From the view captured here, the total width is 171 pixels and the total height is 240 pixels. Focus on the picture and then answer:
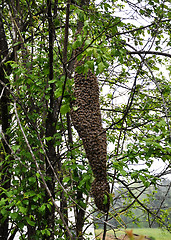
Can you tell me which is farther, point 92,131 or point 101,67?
point 92,131

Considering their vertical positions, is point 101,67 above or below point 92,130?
above

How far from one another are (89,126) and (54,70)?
1.82 ft

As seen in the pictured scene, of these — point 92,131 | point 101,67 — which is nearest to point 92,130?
point 92,131

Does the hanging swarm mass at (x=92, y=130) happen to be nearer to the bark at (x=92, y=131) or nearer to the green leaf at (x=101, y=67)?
the bark at (x=92, y=131)

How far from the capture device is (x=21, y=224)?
1.62 meters

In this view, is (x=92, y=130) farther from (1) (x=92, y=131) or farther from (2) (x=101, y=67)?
(2) (x=101, y=67)

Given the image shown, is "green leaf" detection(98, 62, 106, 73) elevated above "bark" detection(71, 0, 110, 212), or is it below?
above

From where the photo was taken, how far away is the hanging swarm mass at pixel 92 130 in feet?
4.40

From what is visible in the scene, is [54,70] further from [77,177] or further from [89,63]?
[77,177]

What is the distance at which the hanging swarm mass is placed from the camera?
1.34 m

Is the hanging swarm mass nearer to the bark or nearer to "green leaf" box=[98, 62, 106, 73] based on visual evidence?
the bark

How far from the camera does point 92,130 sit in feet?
4.54

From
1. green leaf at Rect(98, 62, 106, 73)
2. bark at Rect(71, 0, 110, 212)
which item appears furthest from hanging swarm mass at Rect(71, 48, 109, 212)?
green leaf at Rect(98, 62, 106, 73)

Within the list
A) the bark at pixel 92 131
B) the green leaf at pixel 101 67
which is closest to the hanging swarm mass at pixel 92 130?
the bark at pixel 92 131
